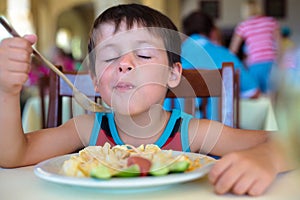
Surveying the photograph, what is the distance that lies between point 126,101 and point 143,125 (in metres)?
0.14

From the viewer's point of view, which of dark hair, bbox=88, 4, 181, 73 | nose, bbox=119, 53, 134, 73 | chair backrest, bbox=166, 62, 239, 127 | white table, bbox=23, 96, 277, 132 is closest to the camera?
nose, bbox=119, 53, 134, 73

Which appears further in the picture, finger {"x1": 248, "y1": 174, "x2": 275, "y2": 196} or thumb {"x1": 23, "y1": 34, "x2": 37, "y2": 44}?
thumb {"x1": 23, "y1": 34, "x2": 37, "y2": 44}

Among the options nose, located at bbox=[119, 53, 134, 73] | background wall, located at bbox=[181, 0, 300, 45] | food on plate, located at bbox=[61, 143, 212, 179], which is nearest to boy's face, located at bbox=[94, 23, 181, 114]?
nose, located at bbox=[119, 53, 134, 73]

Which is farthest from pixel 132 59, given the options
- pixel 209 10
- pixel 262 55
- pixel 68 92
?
pixel 209 10

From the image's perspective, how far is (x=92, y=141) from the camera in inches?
33.6

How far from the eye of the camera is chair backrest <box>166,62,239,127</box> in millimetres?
1019

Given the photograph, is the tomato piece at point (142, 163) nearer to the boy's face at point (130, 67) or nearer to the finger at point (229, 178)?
the finger at point (229, 178)

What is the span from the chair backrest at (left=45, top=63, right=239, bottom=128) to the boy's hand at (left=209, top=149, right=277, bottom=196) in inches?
21.3

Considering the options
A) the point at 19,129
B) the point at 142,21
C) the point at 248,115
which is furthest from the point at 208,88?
the point at 248,115

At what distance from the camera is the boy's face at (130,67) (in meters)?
0.74

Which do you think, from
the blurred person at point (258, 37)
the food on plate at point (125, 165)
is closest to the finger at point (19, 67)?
the food on plate at point (125, 165)

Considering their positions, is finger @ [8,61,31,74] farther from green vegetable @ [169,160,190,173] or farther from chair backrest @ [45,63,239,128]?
chair backrest @ [45,63,239,128]

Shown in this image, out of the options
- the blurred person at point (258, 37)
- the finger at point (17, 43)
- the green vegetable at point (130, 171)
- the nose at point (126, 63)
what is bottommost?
the blurred person at point (258, 37)

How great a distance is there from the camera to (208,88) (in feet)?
3.58
